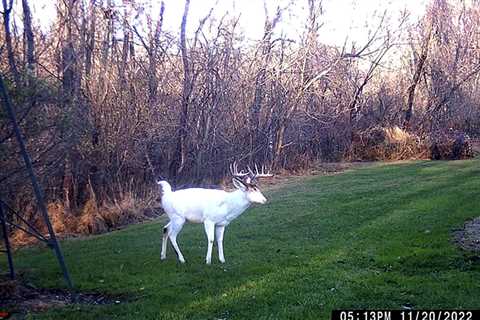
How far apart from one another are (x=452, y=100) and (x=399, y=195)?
66.9 ft

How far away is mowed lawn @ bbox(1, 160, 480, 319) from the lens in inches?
272

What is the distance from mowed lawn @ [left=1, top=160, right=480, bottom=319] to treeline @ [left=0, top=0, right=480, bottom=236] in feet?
7.43

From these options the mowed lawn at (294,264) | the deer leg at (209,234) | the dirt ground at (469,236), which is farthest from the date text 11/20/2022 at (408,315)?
the deer leg at (209,234)

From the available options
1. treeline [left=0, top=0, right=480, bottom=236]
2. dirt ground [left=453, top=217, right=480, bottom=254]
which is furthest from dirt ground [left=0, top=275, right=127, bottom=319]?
dirt ground [left=453, top=217, right=480, bottom=254]

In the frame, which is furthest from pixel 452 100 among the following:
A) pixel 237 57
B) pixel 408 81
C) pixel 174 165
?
pixel 174 165

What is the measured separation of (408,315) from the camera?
6180 mm

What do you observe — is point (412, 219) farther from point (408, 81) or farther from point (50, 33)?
point (408, 81)

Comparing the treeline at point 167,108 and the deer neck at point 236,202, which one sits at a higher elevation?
the treeline at point 167,108

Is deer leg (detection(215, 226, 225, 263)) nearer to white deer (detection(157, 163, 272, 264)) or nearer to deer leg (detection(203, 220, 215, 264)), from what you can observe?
white deer (detection(157, 163, 272, 264))

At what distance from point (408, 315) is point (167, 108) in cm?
1267

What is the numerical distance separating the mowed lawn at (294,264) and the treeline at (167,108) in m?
2.26

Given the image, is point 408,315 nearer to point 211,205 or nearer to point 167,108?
point 211,205

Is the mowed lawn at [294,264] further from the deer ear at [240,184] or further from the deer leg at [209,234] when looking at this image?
the deer ear at [240,184]

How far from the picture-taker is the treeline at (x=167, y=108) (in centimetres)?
A: 1022
